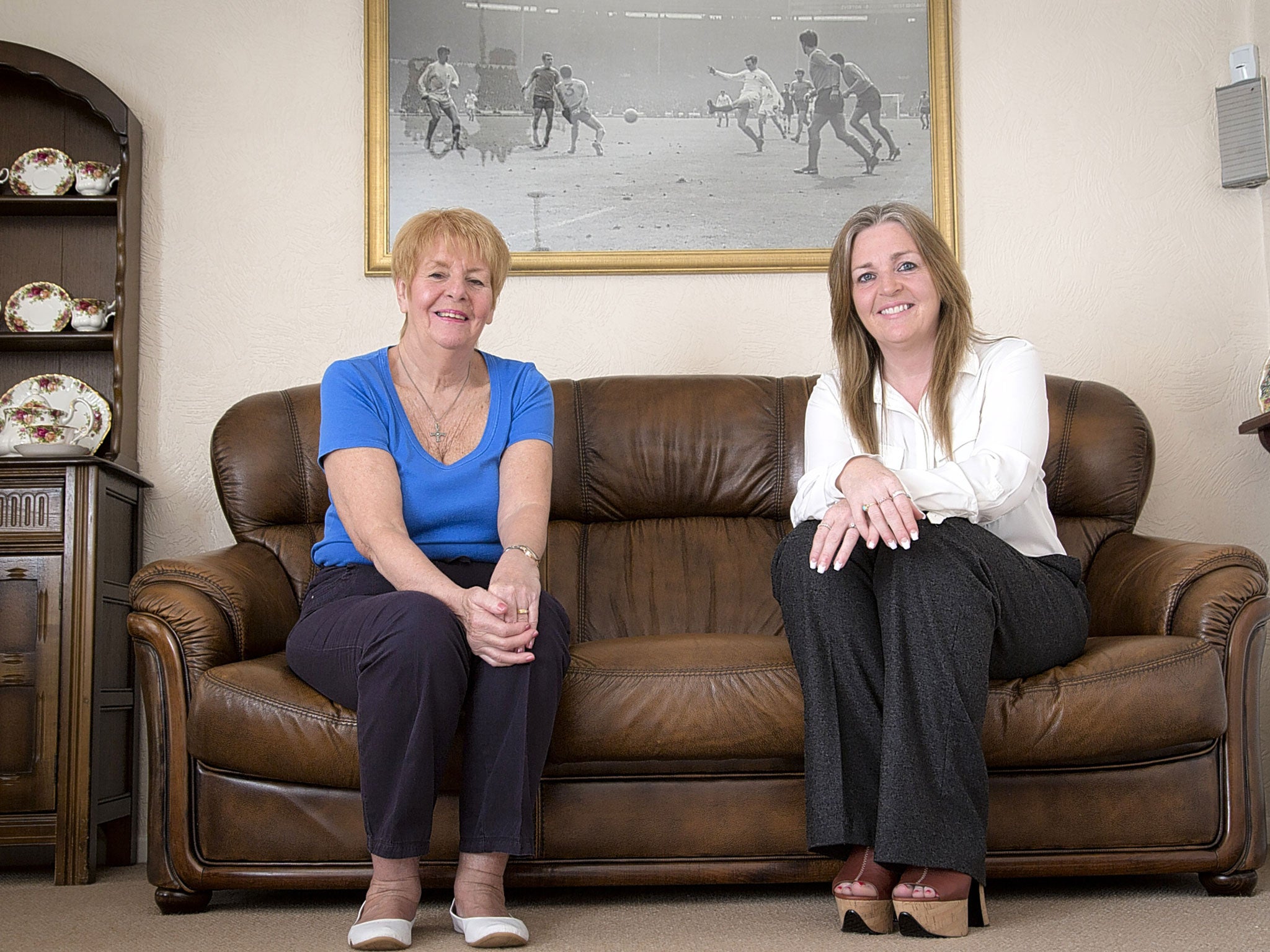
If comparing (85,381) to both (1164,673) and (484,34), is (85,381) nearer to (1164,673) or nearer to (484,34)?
(484,34)

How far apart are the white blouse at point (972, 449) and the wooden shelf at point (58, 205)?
1.73 metres

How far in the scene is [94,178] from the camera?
9.09 feet

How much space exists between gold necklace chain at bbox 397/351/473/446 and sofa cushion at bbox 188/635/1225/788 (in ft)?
1.46

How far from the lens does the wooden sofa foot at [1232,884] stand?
1.85 metres

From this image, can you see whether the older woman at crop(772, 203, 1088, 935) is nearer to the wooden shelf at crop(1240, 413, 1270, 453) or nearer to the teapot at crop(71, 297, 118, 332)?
the wooden shelf at crop(1240, 413, 1270, 453)

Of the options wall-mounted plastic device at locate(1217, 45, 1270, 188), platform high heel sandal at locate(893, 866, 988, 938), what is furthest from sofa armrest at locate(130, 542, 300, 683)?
wall-mounted plastic device at locate(1217, 45, 1270, 188)

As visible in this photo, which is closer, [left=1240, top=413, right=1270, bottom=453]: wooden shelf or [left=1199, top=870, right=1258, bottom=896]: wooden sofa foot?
[left=1199, top=870, right=1258, bottom=896]: wooden sofa foot

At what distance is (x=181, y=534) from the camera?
9.16 ft

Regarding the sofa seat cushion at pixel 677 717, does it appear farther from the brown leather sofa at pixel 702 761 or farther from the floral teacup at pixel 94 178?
Answer: the floral teacup at pixel 94 178

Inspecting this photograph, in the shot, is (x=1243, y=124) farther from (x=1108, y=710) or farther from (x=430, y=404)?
(x=430, y=404)

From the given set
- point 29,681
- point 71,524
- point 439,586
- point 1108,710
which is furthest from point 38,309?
point 1108,710

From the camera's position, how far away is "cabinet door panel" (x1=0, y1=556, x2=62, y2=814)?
7.39 feet

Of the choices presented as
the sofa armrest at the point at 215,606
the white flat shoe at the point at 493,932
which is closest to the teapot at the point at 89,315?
the sofa armrest at the point at 215,606

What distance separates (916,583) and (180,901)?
1240 mm
